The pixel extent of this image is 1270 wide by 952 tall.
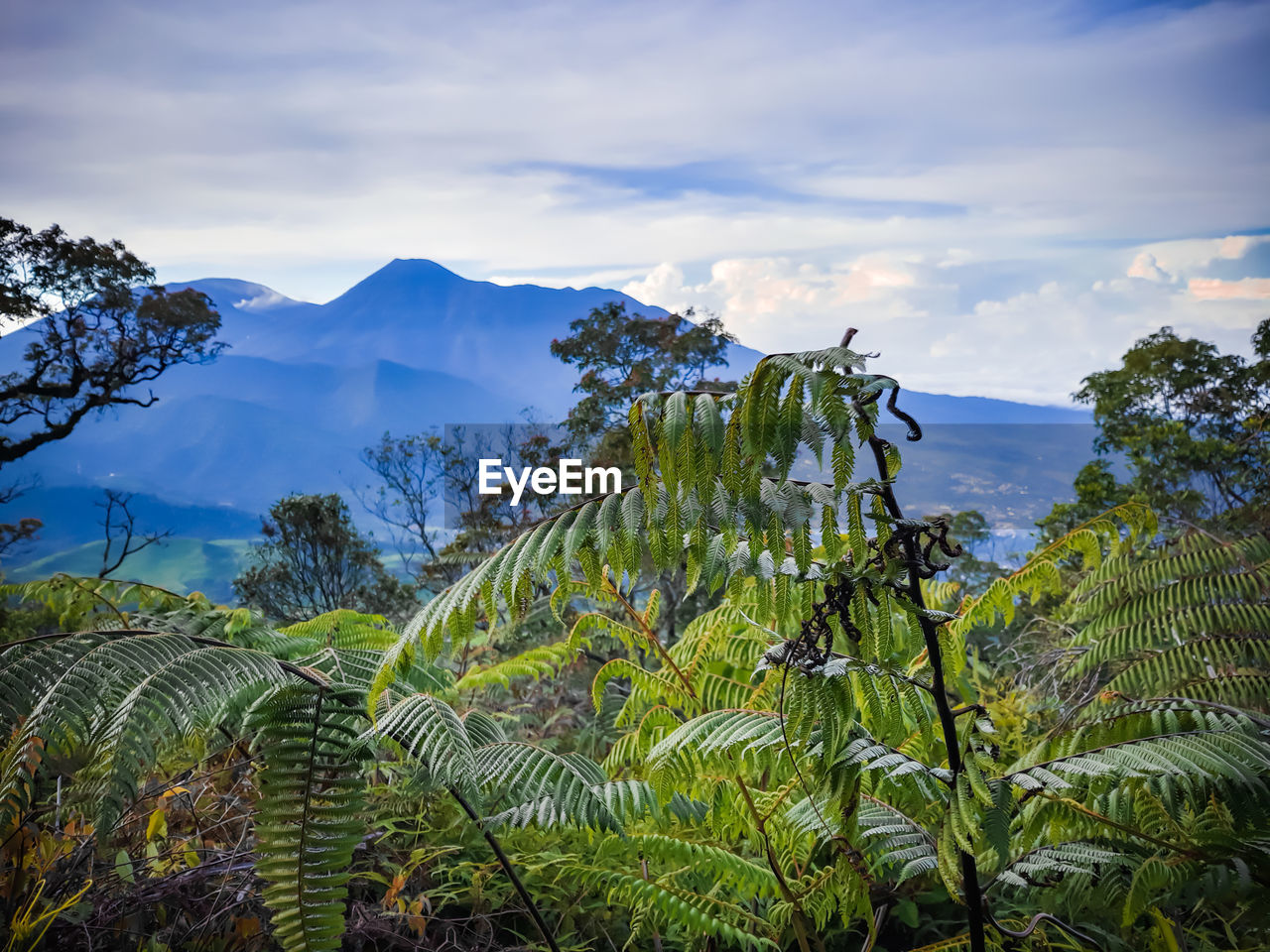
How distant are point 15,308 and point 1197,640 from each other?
717cm

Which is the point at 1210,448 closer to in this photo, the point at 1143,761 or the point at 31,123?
the point at 1143,761

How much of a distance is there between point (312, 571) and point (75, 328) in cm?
272

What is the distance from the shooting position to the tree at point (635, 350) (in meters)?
6.89

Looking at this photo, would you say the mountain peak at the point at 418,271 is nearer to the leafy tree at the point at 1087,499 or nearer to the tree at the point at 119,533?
the tree at the point at 119,533

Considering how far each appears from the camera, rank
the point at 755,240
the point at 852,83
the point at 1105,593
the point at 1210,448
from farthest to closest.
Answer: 1. the point at 755,240
2. the point at 1210,448
3. the point at 852,83
4. the point at 1105,593

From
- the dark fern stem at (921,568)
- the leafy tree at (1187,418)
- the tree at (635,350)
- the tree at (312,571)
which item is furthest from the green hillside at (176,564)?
the leafy tree at (1187,418)

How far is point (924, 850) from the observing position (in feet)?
3.20

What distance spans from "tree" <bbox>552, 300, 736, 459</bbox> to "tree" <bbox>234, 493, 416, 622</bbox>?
2.16 m

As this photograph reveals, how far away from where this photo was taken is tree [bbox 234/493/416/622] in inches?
238

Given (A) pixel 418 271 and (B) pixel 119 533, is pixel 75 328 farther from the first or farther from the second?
(A) pixel 418 271

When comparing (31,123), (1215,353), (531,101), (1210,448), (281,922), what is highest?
(531,101)

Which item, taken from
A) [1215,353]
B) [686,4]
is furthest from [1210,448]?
[686,4]

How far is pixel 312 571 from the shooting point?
612cm

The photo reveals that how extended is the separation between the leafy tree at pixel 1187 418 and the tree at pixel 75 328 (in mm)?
8411
